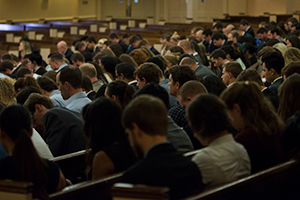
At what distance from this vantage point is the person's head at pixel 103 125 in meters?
2.67

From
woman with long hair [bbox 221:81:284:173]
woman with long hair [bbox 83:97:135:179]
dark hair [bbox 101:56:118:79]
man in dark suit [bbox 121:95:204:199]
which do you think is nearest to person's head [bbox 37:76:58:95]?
dark hair [bbox 101:56:118:79]

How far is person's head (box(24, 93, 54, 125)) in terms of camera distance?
3971 millimetres

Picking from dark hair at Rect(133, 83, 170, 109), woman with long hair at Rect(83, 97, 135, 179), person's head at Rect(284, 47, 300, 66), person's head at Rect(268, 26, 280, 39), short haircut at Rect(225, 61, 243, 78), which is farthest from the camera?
person's head at Rect(268, 26, 280, 39)

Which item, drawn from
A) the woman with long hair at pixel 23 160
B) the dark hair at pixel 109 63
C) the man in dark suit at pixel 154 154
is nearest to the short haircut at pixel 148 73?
the dark hair at pixel 109 63

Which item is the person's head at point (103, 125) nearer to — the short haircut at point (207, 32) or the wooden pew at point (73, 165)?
the wooden pew at point (73, 165)

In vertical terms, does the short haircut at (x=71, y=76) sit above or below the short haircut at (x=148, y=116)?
below

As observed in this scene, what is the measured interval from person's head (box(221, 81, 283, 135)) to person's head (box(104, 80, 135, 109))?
46.1 inches

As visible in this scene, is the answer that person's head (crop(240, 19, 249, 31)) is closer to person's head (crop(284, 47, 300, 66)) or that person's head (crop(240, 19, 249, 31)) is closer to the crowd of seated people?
person's head (crop(284, 47, 300, 66))

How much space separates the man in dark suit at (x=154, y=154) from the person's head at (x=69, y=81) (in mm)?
2651

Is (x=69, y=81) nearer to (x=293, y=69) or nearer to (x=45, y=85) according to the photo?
(x=45, y=85)

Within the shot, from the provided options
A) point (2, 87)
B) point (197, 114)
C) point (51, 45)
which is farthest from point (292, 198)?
point (51, 45)

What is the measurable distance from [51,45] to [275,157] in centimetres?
1330

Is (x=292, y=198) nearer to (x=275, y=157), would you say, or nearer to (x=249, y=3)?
(x=275, y=157)

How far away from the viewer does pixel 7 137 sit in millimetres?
2471
